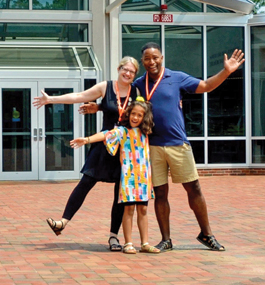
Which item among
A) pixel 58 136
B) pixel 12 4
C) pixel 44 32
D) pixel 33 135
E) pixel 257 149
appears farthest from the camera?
pixel 257 149

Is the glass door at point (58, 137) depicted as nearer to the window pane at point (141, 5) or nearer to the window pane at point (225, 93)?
the window pane at point (141, 5)

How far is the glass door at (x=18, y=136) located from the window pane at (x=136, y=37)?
2351 mm

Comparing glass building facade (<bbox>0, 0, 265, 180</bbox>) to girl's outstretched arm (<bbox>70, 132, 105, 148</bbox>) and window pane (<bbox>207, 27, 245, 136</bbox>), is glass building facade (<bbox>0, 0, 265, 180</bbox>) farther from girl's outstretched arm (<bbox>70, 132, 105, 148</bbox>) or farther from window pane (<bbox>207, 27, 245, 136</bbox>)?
girl's outstretched arm (<bbox>70, 132, 105, 148</bbox>)

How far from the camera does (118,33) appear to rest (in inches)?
574

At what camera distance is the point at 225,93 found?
15.1 metres

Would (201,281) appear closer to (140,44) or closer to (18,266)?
→ (18,266)

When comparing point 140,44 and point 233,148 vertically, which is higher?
point 140,44

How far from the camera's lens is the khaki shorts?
6113mm

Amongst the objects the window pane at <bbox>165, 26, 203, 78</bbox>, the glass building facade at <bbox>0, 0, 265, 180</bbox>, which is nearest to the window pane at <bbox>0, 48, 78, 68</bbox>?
the glass building facade at <bbox>0, 0, 265, 180</bbox>

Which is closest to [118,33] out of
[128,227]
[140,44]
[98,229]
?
[140,44]

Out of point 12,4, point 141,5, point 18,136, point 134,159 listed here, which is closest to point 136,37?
point 141,5

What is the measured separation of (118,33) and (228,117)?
118 inches

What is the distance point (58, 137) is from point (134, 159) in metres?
8.23

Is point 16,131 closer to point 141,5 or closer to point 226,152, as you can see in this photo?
point 141,5
